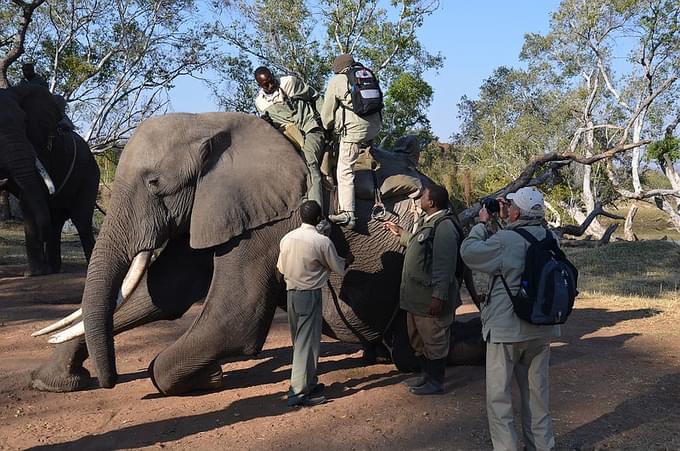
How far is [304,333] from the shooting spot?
608cm

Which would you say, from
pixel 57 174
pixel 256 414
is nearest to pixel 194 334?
pixel 256 414

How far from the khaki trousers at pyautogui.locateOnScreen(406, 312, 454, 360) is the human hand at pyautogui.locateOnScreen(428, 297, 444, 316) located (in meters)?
0.11

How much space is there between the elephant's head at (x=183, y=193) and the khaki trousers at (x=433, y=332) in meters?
1.42

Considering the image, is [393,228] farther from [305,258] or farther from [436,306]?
[305,258]

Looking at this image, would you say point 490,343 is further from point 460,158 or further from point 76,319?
point 460,158

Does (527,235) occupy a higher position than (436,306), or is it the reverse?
(527,235)

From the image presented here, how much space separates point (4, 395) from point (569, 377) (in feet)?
16.4

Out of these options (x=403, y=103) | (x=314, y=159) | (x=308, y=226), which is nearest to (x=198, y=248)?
(x=308, y=226)

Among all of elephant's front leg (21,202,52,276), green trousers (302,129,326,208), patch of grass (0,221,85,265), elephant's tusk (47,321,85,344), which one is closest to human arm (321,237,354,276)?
green trousers (302,129,326,208)

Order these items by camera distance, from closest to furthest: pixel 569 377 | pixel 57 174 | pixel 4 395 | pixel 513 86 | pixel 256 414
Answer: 1. pixel 256 414
2. pixel 4 395
3. pixel 569 377
4. pixel 57 174
5. pixel 513 86

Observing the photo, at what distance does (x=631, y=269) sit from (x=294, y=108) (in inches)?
425

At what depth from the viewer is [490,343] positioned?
488 cm

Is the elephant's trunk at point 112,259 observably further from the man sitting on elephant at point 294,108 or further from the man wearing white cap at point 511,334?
the man wearing white cap at point 511,334

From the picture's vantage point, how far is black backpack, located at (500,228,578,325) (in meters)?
4.65
